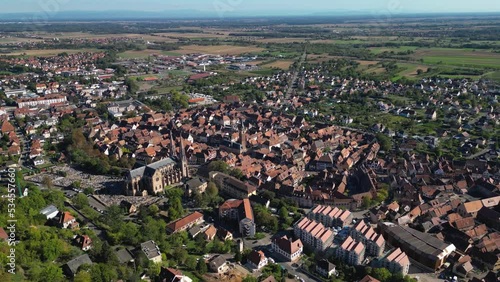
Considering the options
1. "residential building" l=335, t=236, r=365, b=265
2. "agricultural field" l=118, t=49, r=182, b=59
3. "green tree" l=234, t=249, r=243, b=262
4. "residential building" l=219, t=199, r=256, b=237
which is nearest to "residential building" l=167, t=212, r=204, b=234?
"residential building" l=219, t=199, r=256, b=237

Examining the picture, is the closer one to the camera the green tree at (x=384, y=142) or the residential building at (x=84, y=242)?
the residential building at (x=84, y=242)

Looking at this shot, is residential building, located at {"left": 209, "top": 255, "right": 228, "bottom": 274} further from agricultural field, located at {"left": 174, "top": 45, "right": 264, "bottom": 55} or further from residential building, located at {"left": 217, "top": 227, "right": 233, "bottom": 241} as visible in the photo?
agricultural field, located at {"left": 174, "top": 45, "right": 264, "bottom": 55}

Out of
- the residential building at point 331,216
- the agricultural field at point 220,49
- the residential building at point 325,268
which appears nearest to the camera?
the residential building at point 325,268

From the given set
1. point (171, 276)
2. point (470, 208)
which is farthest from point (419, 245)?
point (171, 276)

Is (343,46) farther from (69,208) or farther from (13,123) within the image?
(69,208)

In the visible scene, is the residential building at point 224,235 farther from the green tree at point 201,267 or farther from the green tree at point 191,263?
the green tree at point 201,267

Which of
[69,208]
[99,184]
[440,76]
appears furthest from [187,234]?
[440,76]

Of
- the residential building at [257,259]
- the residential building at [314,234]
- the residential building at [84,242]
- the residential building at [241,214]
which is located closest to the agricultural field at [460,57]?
the residential building at [314,234]

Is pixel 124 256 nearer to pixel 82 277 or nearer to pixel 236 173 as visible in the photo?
pixel 82 277
